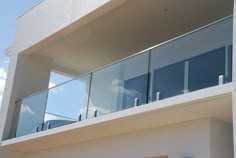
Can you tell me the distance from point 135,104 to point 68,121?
196 centimetres

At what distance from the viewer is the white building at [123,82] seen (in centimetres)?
612

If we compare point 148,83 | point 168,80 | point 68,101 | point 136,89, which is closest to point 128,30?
point 68,101

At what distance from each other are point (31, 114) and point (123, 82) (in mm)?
3271

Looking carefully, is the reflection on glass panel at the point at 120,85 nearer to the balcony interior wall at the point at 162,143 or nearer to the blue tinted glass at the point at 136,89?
the blue tinted glass at the point at 136,89

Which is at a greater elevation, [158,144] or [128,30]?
[128,30]

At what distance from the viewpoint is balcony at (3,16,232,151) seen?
587 cm

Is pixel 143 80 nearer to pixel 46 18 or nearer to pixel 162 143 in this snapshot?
pixel 162 143

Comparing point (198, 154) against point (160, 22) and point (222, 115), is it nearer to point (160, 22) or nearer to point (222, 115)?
point (222, 115)

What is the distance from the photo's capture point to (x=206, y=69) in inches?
235

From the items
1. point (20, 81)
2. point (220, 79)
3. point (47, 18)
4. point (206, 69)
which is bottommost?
point (220, 79)

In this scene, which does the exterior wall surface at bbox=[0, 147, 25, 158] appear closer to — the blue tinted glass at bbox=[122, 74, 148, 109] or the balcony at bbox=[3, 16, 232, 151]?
the balcony at bbox=[3, 16, 232, 151]

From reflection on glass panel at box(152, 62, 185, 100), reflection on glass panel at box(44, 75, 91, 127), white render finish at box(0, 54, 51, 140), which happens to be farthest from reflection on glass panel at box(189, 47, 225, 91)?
white render finish at box(0, 54, 51, 140)

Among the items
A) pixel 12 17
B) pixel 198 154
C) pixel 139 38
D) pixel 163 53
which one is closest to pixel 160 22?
pixel 139 38

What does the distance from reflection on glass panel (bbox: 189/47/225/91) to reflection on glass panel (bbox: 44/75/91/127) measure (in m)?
2.63
